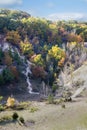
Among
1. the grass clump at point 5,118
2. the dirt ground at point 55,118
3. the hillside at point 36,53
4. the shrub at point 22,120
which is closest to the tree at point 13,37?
the hillside at point 36,53

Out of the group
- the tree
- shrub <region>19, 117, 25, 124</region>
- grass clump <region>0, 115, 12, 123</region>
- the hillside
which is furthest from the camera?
the tree

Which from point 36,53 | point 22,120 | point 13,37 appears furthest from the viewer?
point 13,37

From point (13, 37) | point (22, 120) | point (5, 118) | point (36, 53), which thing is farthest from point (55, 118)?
point (13, 37)

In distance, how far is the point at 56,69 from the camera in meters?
141

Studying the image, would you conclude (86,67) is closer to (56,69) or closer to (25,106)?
(56,69)

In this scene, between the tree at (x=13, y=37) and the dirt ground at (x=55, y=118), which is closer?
the dirt ground at (x=55, y=118)

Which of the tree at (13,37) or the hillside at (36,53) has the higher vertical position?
the tree at (13,37)

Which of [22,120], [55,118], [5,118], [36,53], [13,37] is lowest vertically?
[36,53]

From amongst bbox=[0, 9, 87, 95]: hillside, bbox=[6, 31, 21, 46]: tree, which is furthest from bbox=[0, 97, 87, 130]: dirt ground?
bbox=[6, 31, 21, 46]: tree

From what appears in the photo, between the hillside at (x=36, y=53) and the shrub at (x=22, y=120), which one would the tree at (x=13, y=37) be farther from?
the shrub at (x=22, y=120)

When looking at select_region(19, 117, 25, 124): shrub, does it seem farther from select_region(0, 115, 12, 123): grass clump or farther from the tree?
the tree

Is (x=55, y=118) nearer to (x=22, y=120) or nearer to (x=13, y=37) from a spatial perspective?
(x=22, y=120)

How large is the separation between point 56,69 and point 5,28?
33.8 m

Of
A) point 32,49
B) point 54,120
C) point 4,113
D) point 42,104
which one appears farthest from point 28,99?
point 32,49
